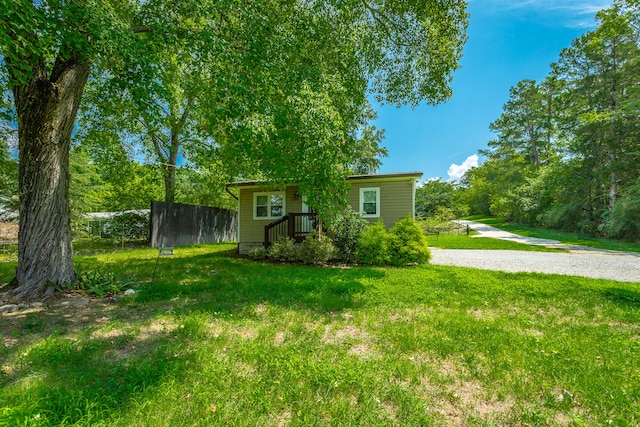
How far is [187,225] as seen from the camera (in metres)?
13.5

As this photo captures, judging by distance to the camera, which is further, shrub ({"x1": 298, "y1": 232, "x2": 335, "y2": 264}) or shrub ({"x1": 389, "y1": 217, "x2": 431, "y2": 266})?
shrub ({"x1": 298, "y1": 232, "x2": 335, "y2": 264})

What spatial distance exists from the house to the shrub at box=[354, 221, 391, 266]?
1.49 meters

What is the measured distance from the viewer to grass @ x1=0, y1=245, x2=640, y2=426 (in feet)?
5.98

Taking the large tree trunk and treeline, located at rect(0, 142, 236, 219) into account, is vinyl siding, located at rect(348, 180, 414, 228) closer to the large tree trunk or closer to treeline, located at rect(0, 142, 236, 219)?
treeline, located at rect(0, 142, 236, 219)

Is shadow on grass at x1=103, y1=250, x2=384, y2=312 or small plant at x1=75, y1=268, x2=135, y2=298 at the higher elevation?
small plant at x1=75, y1=268, x2=135, y2=298

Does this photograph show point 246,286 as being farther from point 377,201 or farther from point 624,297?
point 624,297

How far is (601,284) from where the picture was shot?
539 centimetres

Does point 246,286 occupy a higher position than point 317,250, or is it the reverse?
point 317,250

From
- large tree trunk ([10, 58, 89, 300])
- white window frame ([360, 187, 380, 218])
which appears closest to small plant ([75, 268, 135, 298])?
large tree trunk ([10, 58, 89, 300])

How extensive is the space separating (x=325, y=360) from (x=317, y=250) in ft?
17.5

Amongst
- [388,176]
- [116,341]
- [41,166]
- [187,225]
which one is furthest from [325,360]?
[187,225]

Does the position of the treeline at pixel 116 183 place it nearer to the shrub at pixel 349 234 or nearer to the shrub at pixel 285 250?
the shrub at pixel 285 250

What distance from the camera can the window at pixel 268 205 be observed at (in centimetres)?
1094

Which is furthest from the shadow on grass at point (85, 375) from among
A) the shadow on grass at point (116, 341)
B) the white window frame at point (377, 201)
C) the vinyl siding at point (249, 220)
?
the vinyl siding at point (249, 220)
